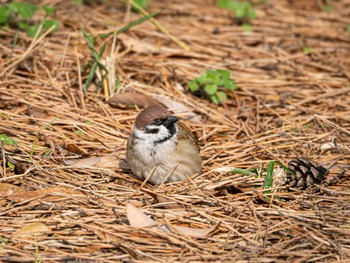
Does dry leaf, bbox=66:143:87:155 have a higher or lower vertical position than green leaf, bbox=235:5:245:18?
lower

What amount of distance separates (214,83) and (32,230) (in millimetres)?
3052

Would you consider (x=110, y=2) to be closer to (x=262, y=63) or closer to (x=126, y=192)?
(x=262, y=63)

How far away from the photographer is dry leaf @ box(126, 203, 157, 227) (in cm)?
391

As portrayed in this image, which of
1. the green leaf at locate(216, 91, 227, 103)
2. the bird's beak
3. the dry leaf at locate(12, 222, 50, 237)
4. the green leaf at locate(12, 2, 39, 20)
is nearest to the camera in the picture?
the dry leaf at locate(12, 222, 50, 237)

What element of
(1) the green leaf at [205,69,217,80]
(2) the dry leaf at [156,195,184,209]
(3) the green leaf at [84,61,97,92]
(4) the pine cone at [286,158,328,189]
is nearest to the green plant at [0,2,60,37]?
(3) the green leaf at [84,61,97,92]

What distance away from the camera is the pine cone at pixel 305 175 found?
15.3 feet

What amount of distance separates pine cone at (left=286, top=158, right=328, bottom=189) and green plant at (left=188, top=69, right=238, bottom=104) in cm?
170

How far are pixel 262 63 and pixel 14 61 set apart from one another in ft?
9.72

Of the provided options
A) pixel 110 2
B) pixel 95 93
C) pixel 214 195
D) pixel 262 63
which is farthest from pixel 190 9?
pixel 214 195

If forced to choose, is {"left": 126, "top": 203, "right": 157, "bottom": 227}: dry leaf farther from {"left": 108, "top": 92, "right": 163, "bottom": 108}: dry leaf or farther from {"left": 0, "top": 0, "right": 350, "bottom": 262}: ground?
{"left": 108, "top": 92, "right": 163, "bottom": 108}: dry leaf

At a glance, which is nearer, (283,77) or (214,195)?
(214,195)

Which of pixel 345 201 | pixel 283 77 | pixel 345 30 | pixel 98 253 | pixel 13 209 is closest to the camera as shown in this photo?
pixel 98 253

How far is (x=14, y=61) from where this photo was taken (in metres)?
6.15

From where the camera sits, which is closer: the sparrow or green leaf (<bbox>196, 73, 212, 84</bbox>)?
the sparrow
